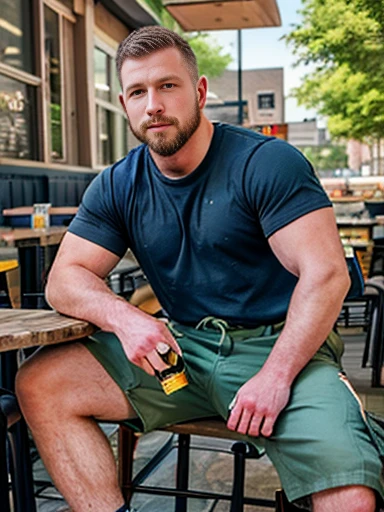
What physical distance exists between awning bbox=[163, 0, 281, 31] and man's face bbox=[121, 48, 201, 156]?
5.55 metres

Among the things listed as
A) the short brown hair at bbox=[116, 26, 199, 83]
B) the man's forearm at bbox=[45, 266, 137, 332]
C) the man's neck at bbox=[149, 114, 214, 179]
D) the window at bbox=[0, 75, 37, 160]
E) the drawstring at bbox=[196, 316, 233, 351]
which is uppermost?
the window at bbox=[0, 75, 37, 160]

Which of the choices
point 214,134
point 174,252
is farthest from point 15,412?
point 214,134

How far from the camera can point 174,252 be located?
5.90 ft

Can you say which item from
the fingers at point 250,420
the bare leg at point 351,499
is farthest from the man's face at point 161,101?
the bare leg at point 351,499

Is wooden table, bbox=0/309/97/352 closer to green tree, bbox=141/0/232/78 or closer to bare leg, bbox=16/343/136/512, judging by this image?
bare leg, bbox=16/343/136/512

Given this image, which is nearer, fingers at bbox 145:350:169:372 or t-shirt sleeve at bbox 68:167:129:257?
fingers at bbox 145:350:169:372

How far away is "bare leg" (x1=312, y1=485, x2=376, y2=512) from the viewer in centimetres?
130

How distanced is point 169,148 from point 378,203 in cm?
721

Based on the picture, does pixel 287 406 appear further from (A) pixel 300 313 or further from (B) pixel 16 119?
(B) pixel 16 119

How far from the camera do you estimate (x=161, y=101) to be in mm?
1778

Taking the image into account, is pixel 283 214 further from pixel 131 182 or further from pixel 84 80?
pixel 84 80

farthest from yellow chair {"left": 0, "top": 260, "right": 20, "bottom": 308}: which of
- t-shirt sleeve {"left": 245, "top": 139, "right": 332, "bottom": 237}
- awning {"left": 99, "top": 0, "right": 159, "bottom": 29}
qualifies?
awning {"left": 99, "top": 0, "right": 159, "bottom": 29}

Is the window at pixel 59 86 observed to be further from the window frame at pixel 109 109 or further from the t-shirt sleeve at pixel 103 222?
the t-shirt sleeve at pixel 103 222

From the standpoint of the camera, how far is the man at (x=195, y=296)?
4.92 ft
